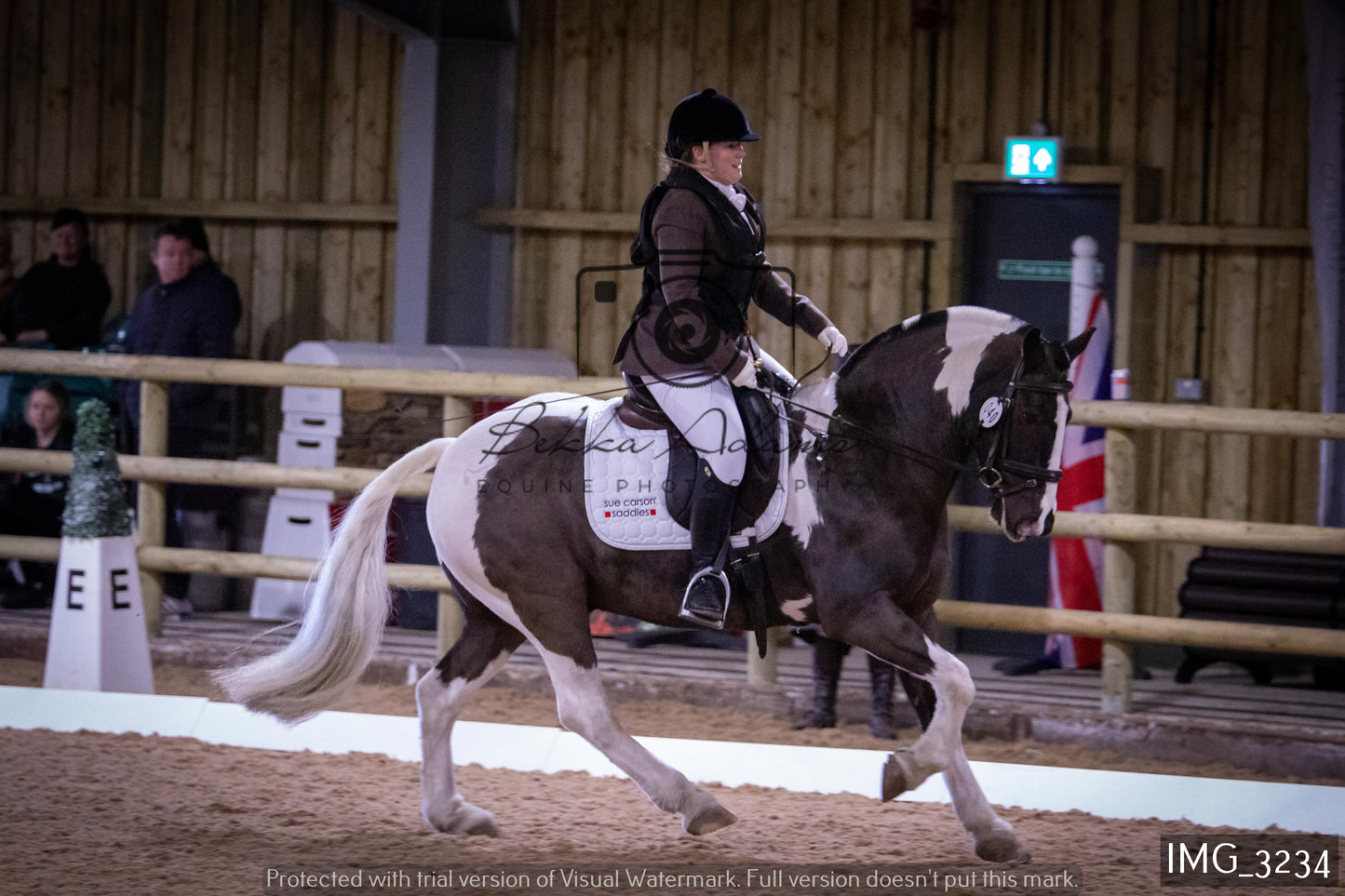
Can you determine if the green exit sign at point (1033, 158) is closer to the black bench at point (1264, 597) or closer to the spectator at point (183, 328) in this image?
the black bench at point (1264, 597)

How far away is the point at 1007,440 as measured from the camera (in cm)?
364

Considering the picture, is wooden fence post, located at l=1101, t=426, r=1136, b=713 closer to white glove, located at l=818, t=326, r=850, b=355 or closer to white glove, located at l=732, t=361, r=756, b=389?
white glove, located at l=818, t=326, r=850, b=355

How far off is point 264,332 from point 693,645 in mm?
3558

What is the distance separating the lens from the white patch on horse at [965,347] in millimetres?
3746

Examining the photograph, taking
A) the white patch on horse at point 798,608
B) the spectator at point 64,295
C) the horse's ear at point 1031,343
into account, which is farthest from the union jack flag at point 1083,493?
the spectator at point 64,295

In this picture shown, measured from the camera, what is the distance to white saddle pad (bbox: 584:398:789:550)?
3.94 m

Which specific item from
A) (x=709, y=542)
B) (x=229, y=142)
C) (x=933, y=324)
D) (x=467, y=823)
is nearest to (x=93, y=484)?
(x=467, y=823)

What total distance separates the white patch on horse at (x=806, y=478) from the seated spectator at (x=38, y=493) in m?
4.51

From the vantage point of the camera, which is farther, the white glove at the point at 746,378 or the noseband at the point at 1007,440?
the white glove at the point at 746,378

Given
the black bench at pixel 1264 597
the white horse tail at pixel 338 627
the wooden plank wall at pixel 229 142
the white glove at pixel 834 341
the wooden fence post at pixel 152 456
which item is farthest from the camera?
the wooden plank wall at pixel 229 142

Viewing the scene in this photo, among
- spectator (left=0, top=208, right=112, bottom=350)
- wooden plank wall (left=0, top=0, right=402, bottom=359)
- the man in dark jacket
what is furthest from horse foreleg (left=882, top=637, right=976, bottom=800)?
spectator (left=0, top=208, right=112, bottom=350)

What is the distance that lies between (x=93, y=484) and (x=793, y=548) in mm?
3163

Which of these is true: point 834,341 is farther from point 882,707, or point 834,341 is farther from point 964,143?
point 964,143

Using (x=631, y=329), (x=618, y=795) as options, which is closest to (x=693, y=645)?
(x=618, y=795)
